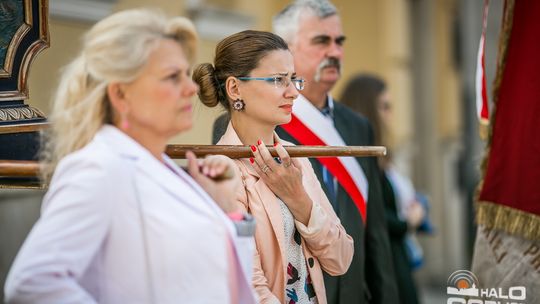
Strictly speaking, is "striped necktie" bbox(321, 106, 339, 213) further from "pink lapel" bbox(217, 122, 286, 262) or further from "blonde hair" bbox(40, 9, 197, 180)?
"blonde hair" bbox(40, 9, 197, 180)

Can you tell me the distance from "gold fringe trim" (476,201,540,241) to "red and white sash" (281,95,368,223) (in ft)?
1.54

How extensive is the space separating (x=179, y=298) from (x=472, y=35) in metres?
8.44

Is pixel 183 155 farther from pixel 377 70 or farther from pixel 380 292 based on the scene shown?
pixel 377 70

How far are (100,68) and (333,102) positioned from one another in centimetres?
168

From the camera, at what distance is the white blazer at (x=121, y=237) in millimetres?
1990

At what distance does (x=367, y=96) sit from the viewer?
200 inches

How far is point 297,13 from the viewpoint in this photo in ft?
11.8

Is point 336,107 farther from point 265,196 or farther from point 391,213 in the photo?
point 391,213

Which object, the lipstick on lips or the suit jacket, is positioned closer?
the lipstick on lips

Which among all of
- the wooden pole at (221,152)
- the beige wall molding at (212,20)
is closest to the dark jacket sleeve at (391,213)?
the beige wall molding at (212,20)

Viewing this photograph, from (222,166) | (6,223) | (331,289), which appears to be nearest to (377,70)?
(6,223)

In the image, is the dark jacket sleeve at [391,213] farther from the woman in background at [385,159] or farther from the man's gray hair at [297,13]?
the man's gray hair at [297,13]

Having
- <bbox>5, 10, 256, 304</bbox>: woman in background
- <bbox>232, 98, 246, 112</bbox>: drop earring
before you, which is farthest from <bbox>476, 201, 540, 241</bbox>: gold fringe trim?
<bbox>5, 10, 256, 304</bbox>: woman in background

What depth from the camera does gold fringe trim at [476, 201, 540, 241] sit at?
11.0 feet
